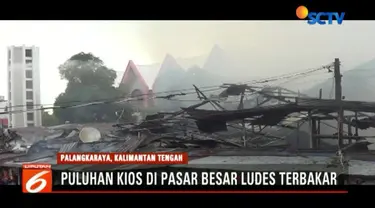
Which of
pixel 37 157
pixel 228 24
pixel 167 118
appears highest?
pixel 228 24

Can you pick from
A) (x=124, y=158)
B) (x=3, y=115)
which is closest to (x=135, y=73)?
(x=124, y=158)

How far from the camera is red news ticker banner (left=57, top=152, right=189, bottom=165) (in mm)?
3527

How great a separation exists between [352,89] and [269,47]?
0.84 m

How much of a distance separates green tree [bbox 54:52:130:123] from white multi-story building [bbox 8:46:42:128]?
22 centimetres

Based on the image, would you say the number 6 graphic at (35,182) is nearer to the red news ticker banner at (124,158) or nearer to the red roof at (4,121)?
the red news ticker banner at (124,158)

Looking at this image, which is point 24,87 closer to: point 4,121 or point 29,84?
point 29,84

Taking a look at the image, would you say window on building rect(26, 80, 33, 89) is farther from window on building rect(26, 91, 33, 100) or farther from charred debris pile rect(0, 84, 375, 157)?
charred debris pile rect(0, 84, 375, 157)

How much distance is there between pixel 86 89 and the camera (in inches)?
142

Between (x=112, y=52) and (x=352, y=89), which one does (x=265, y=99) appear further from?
(x=112, y=52)

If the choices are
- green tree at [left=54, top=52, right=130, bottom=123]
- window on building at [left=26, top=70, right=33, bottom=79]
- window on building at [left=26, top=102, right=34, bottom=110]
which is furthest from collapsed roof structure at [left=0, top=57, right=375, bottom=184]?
window on building at [left=26, top=70, right=33, bottom=79]
